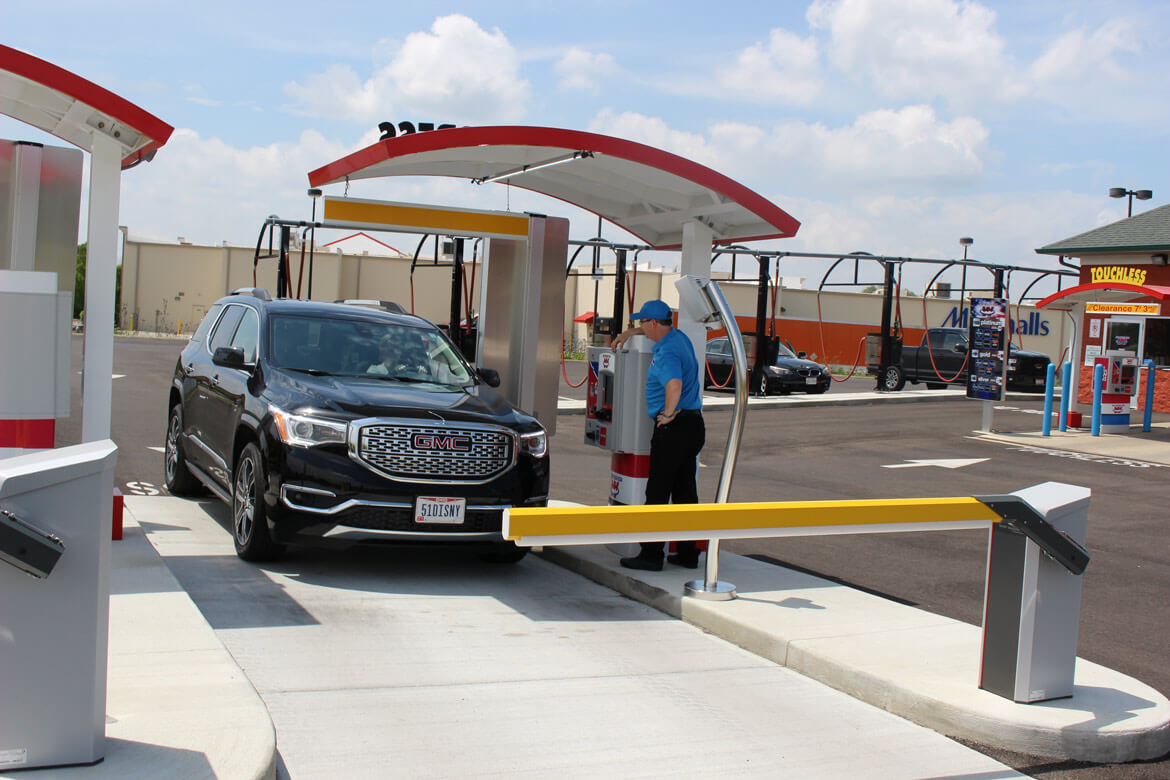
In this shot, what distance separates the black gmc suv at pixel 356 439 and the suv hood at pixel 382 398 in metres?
0.01

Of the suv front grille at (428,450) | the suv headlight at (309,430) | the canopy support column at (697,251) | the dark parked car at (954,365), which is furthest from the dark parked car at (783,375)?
the suv headlight at (309,430)

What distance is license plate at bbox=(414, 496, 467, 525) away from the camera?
7.00 metres

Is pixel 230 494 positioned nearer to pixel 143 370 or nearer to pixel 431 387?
pixel 431 387

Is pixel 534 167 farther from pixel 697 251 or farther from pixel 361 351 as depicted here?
pixel 361 351

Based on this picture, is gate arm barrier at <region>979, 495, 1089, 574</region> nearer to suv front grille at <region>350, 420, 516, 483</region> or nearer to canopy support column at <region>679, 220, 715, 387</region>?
suv front grille at <region>350, 420, 516, 483</region>

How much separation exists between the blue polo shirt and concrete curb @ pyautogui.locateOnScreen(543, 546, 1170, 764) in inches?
46.7

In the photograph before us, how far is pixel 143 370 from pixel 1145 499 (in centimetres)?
2319

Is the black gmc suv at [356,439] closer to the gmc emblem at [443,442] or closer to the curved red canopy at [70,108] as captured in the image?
the gmc emblem at [443,442]

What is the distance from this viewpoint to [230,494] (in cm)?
798

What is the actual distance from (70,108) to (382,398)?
2.68 metres

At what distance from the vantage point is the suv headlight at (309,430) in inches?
277

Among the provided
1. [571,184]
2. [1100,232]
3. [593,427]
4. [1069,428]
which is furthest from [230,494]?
[1100,232]

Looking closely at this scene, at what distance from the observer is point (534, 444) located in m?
7.63

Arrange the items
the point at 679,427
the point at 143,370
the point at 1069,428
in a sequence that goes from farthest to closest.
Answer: the point at 143,370 → the point at 1069,428 → the point at 679,427
